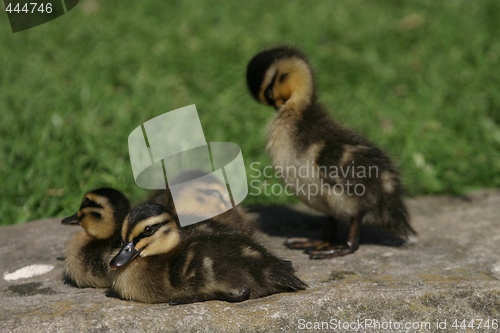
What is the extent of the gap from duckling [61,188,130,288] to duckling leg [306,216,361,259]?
1.19 metres

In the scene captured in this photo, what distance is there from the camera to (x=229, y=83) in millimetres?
7625

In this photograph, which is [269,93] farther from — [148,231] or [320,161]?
[148,231]

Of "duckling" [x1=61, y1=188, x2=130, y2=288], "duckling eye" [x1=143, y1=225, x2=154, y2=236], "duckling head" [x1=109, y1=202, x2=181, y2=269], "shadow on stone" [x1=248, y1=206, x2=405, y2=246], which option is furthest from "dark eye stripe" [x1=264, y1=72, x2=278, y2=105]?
"duckling eye" [x1=143, y1=225, x2=154, y2=236]

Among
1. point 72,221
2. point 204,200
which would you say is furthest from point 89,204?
point 204,200

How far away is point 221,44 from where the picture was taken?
26.7 ft

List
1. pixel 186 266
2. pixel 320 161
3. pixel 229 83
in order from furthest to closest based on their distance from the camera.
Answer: pixel 229 83 → pixel 320 161 → pixel 186 266

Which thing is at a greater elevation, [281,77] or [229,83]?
[281,77]

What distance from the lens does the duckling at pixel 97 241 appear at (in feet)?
13.0

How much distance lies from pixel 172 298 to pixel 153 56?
15.5ft

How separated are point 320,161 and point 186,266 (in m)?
1.24

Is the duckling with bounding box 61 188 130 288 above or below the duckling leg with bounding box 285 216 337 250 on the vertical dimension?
above

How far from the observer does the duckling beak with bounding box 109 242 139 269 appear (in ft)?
11.8

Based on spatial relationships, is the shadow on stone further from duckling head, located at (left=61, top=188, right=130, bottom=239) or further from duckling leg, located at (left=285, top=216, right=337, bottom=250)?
duckling head, located at (left=61, top=188, right=130, bottom=239)

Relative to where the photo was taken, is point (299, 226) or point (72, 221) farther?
point (299, 226)
